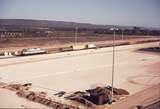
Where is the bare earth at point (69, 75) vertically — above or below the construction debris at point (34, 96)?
below

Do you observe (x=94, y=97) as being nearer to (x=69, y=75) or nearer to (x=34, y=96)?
(x=34, y=96)

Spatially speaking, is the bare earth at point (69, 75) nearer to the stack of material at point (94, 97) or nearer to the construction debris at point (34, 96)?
the construction debris at point (34, 96)

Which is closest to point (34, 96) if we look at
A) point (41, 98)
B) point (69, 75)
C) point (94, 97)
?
point (41, 98)

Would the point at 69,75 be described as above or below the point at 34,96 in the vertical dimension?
below

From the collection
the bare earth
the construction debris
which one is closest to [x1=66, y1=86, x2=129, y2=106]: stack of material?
the construction debris

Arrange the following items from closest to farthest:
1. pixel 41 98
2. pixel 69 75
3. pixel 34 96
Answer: pixel 41 98
pixel 34 96
pixel 69 75

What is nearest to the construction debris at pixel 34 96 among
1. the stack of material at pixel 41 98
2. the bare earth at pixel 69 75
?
the stack of material at pixel 41 98

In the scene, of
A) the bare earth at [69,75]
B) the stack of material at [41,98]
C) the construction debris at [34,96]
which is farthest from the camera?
the bare earth at [69,75]

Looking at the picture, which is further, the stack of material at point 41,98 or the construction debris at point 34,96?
the construction debris at point 34,96

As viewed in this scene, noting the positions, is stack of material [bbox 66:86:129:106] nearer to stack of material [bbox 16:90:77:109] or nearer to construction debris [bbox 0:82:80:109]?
construction debris [bbox 0:82:80:109]

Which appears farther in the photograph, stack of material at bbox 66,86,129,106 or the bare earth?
the bare earth

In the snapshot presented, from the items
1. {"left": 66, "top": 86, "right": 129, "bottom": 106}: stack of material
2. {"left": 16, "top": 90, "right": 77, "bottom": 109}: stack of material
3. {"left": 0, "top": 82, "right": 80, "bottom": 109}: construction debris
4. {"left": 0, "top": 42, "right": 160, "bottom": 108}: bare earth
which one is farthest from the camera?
{"left": 0, "top": 42, "right": 160, "bottom": 108}: bare earth

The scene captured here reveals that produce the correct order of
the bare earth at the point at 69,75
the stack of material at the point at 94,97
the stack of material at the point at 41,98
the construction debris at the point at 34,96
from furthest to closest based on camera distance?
the bare earth at the point at 69,75, the stack of material at the point at 94,97, the construction debris at the point at 34,96, the stack of material at the point at 41,98
